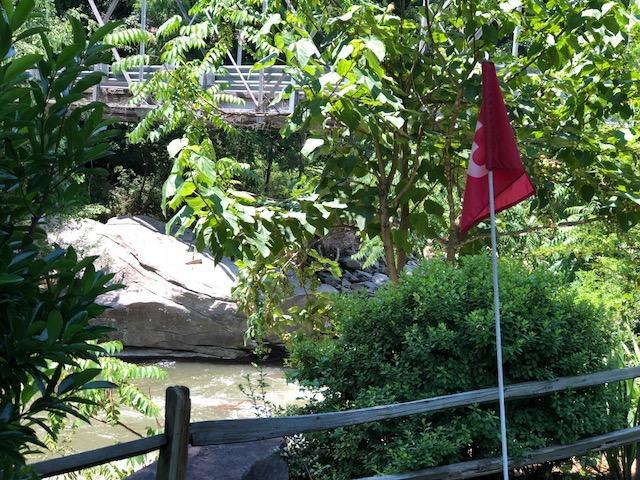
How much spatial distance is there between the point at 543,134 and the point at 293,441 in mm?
2675

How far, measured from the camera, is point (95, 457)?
123 inches

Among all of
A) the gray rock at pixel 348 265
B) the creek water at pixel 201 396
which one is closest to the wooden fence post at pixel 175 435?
the creek water at pixel 201 396

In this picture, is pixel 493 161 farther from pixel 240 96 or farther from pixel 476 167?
pixel 240 96

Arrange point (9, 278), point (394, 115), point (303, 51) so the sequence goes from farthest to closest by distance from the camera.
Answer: point (394, 115) → point (303, 51) → point (9, 278)

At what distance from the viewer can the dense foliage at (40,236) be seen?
1860 mm

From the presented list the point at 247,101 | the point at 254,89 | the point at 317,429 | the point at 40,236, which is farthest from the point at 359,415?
the point at 254,89

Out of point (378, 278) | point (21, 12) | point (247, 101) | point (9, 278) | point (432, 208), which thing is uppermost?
point (247, 101)

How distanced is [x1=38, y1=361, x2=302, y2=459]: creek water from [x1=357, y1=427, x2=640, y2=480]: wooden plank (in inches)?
243

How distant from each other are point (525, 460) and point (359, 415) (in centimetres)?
110

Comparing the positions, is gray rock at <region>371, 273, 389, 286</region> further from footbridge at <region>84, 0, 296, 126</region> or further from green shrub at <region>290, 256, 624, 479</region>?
green shrub at <region>290, 256, 624, 479</region>

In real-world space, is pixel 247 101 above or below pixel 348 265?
above

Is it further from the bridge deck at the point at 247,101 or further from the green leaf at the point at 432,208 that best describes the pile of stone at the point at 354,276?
the green leaf at the point at 432,208

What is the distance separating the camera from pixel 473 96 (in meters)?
4.74

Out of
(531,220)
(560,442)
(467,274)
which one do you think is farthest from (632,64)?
(531,220)
